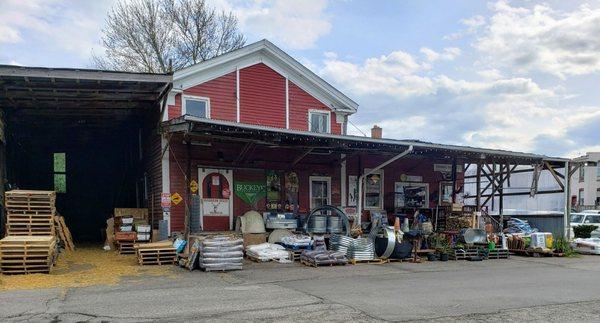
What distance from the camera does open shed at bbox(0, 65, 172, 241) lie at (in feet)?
45.2

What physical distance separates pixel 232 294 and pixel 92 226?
65.0 feet

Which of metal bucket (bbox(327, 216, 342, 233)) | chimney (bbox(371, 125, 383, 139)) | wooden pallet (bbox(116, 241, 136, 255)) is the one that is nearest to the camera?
wooden pallet (bbox(116, 241, 136, 255))

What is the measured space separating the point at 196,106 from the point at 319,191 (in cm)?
552

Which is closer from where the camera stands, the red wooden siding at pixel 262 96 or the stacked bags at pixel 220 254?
the stacked bags at pixel 220 254

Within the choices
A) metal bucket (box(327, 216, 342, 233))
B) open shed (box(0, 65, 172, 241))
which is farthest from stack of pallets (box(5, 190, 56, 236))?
metal bucket (box(327, 216, 342, 233))

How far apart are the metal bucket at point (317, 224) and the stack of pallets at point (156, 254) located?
4.56 meters

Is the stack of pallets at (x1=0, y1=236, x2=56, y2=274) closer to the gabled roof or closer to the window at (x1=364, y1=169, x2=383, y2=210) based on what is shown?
the gabled roof

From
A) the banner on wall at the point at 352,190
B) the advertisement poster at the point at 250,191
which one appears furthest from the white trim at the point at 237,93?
the banner on wall at the point at 352,190

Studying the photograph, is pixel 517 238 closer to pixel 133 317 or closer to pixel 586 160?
pixel 586 160

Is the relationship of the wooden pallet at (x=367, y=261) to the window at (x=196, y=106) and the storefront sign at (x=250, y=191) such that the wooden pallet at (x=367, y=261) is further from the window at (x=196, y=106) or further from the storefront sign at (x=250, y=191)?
the window at (x=196, y=106)

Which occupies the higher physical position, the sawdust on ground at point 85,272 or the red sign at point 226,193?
the red sign at point 226,193

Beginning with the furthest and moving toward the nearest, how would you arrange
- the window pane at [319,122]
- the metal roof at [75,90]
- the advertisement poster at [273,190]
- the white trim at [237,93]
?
the window pane at [319,122]
the white trim at [237,93]
the advertisement poster at [273,190]
the metal roof at [75,90]

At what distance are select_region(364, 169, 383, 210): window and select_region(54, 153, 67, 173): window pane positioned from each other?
16785 millimetres

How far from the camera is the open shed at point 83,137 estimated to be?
45.2 ft
